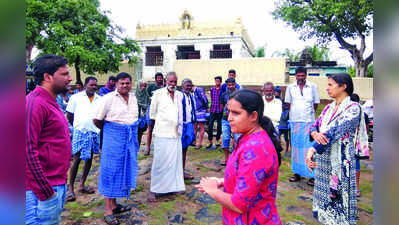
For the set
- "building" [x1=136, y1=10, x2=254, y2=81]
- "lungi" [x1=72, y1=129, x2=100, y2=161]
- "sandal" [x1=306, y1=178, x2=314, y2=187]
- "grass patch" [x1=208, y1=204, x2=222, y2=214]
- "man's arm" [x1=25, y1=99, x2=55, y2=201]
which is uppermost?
"building" [x1=136, y1=10, x2=254, y2=81]

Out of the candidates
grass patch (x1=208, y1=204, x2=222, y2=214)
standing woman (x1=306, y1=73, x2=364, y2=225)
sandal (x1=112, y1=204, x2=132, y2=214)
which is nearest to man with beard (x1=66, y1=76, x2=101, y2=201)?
sandal (x1=112, y1=204, x2=132, y2=214)

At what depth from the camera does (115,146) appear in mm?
3377

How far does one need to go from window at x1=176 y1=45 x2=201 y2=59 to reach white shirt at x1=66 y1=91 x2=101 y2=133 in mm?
17902

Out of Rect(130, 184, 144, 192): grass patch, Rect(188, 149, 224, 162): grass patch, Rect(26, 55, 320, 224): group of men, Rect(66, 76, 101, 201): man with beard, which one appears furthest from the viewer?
Rect(188, 149, 224, 162): grass patch

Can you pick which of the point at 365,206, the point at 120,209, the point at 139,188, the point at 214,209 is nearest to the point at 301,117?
the point at 365,206

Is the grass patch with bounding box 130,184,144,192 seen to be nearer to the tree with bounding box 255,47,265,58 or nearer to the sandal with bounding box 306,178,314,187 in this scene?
the sandal with bounding box 306,178,314,187

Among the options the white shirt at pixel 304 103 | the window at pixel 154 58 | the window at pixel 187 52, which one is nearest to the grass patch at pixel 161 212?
the white shirt at pixel 304 103

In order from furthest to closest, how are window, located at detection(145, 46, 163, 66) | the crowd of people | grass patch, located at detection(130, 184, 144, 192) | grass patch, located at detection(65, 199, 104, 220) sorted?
window, located at detection(145, 46, 163, 66), grass patch, located at detection(130, 184, 144, 192), grass patch, located at detection(65, 199, 104, 220), the crowd of people

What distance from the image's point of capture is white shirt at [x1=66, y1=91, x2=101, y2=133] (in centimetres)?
425

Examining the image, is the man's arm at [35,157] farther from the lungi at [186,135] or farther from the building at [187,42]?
the building at [187,42]

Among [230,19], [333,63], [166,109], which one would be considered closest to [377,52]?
[166,109]

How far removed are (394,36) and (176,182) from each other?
12.6 feet

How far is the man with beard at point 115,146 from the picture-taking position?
335 centimetres

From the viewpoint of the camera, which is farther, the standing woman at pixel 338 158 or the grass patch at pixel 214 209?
the grass patch at pixel 214 209
